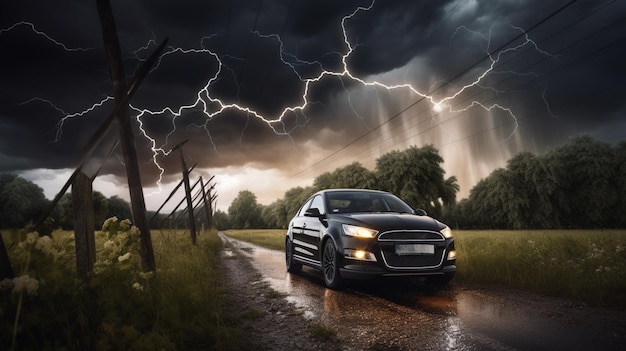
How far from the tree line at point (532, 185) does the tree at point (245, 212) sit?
80.7 metres

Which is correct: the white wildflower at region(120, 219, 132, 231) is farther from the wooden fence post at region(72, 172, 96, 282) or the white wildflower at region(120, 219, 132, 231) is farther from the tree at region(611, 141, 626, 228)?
the tree at region(611, 141, 626, 228)

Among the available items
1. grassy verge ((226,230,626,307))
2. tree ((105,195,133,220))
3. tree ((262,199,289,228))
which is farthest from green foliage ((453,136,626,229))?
tree ((105,195,133,220))

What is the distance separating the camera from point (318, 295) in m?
5.74

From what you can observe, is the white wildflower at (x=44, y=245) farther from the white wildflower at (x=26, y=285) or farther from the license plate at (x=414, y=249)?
the license plate at (x=414, y=249)

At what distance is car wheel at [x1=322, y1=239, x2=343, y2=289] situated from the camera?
6013 mm

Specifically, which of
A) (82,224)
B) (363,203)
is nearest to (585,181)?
(363,203)

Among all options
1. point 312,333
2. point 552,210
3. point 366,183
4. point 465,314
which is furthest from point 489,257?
point 552,210

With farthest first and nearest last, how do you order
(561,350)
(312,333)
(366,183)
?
(366,183) → (312,333) → (561,350)

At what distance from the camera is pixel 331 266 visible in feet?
20.8

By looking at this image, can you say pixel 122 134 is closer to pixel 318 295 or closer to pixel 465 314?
pixel 318 295

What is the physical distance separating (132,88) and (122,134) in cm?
79

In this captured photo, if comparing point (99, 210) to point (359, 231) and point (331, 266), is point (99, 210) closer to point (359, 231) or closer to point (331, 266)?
point (331, 266)

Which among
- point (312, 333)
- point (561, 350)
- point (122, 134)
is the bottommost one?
point (561, 350)

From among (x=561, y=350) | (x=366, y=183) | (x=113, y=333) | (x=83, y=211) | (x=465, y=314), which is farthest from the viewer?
(x=366, y=183)
